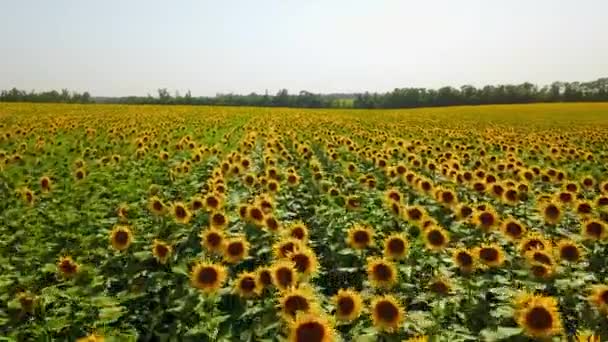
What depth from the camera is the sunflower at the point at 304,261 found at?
17.2 ft

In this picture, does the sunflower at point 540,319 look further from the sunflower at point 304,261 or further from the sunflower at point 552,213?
the sunflower at point 552,213

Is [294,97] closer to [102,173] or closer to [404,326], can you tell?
[102,173]

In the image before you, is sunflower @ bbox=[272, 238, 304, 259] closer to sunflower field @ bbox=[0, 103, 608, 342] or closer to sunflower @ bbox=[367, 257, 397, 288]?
sunflower field @ bbox=[0, 103, 608, 342]

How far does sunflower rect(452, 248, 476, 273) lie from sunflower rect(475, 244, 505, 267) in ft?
0.55

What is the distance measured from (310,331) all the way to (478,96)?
3870 inches

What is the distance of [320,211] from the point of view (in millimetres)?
9016

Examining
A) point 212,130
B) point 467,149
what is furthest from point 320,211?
point 212,130

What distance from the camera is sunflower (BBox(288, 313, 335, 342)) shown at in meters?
3.79

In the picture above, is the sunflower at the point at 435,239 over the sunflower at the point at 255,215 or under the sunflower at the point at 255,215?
under

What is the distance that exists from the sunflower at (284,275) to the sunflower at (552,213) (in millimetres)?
4214

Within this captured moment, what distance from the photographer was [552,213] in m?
7.55

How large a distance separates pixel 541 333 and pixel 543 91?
4036 inches

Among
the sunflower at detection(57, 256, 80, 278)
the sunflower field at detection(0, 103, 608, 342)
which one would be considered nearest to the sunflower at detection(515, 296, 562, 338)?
the sunflower field at detection(0, 103, 608, 342)

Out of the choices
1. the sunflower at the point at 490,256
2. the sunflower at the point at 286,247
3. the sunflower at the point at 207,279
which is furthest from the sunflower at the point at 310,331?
the sunflower at the point at 490,256
